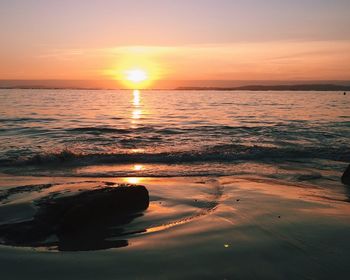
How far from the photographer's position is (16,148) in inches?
531

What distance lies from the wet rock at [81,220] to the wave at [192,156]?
19.1ft

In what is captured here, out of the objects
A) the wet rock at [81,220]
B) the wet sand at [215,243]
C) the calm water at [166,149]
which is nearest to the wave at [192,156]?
the calm water at [166,149]

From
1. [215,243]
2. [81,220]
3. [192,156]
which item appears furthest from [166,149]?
→ [215,243]

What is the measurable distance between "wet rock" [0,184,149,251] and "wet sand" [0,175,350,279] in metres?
0.21

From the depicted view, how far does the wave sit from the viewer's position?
11.4 meters

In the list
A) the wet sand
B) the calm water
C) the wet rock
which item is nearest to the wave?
the calm water

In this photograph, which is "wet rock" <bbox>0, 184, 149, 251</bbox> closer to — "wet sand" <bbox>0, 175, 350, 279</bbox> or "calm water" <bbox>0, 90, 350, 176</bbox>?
"wet sand" <bbox>0, 175, 350, 279</bbox>

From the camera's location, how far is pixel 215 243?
4.17m

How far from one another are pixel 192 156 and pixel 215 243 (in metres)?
8.04

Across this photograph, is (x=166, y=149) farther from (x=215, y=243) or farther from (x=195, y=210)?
(x=215, y=243)

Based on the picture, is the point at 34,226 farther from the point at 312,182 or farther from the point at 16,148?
the point at 16,148

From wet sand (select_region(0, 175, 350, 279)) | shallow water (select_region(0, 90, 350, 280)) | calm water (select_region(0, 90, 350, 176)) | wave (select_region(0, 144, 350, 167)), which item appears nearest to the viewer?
wet sand (select_region(0, 175, 350, 279))

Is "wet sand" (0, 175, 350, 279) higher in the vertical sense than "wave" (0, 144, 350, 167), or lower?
higher

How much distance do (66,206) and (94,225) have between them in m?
0.51
